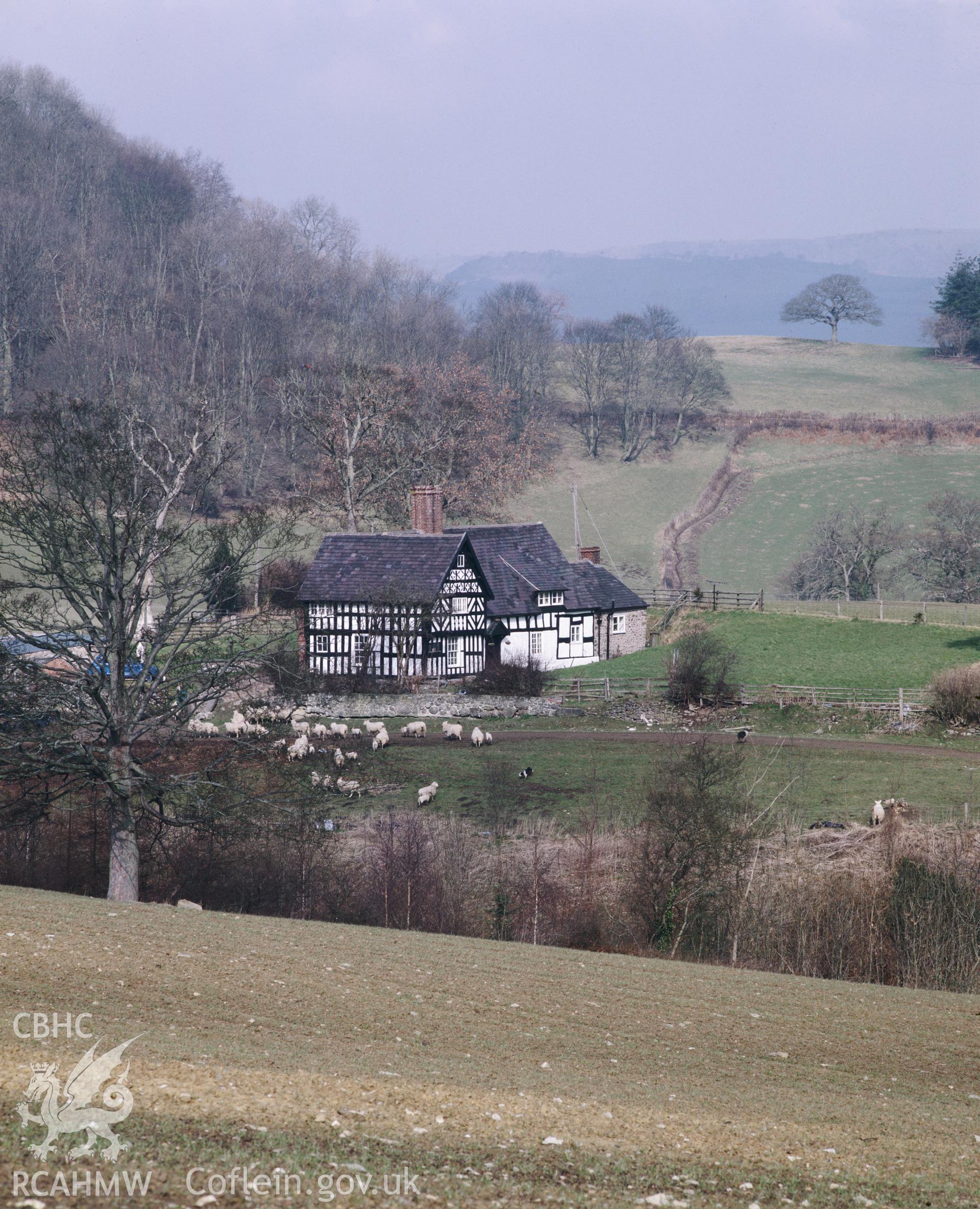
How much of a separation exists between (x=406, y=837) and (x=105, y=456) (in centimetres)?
1093

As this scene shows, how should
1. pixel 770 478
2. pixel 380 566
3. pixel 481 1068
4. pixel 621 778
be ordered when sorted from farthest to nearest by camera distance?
pixel 770 478 < pixel 380 566 < pixel 621 778 < pixel 481 1068

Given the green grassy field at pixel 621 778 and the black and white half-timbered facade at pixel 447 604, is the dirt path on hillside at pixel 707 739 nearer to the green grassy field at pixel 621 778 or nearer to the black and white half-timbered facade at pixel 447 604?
the green grassy field at pixel 621 778

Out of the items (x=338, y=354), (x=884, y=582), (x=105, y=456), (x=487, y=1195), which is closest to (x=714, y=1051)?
(x=487, y=1195)

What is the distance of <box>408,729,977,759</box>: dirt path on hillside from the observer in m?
36.7

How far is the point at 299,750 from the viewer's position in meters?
36.6

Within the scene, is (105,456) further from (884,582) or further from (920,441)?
(920,441)

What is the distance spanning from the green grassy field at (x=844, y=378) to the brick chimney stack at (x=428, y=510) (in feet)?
212

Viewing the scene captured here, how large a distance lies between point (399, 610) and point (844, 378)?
298ft

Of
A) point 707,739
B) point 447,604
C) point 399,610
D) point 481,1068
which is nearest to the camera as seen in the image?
point 481,1068

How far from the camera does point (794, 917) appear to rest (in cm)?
2217

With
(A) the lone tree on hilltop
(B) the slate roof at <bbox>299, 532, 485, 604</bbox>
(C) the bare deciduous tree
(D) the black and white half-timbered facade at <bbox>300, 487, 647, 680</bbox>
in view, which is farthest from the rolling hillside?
(B) the slate roof at <bbox>299, 532, 485, 604</bbox>

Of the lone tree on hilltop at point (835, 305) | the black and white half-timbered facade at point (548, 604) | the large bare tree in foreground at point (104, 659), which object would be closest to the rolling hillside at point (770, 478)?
the lone tree on hilltop at point (835, 305)

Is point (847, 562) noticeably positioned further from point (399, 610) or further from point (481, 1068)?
point (481, 1068)

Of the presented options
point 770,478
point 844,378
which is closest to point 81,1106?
point 770,478
